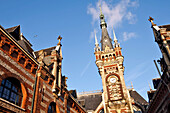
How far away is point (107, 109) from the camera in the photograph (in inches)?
1294

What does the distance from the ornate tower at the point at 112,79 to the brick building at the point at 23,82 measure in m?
18.6

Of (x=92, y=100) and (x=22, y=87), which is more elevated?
(x=92, y=100)

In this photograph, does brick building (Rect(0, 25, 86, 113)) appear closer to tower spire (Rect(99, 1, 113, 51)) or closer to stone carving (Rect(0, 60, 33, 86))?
stone carving (Rect(0, 60, 33, 86))

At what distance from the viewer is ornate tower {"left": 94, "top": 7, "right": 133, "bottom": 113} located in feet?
107

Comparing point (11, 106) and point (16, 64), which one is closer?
point (11, 106)

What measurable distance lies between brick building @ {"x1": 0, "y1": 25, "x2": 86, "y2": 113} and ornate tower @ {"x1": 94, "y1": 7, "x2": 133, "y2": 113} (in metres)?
18.6

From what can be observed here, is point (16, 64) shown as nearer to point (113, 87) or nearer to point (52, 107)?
point (52, 107)

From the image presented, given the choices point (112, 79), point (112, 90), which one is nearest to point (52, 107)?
point (112, 90)

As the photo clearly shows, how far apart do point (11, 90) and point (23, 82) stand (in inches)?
48.0

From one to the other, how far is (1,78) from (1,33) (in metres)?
3.25

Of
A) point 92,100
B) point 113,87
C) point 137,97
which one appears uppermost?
point 113,87

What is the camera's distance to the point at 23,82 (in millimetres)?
12062

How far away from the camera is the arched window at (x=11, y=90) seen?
10188 millimetres

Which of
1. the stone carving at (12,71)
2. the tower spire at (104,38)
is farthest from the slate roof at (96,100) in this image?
the stone carving at (12,71)
